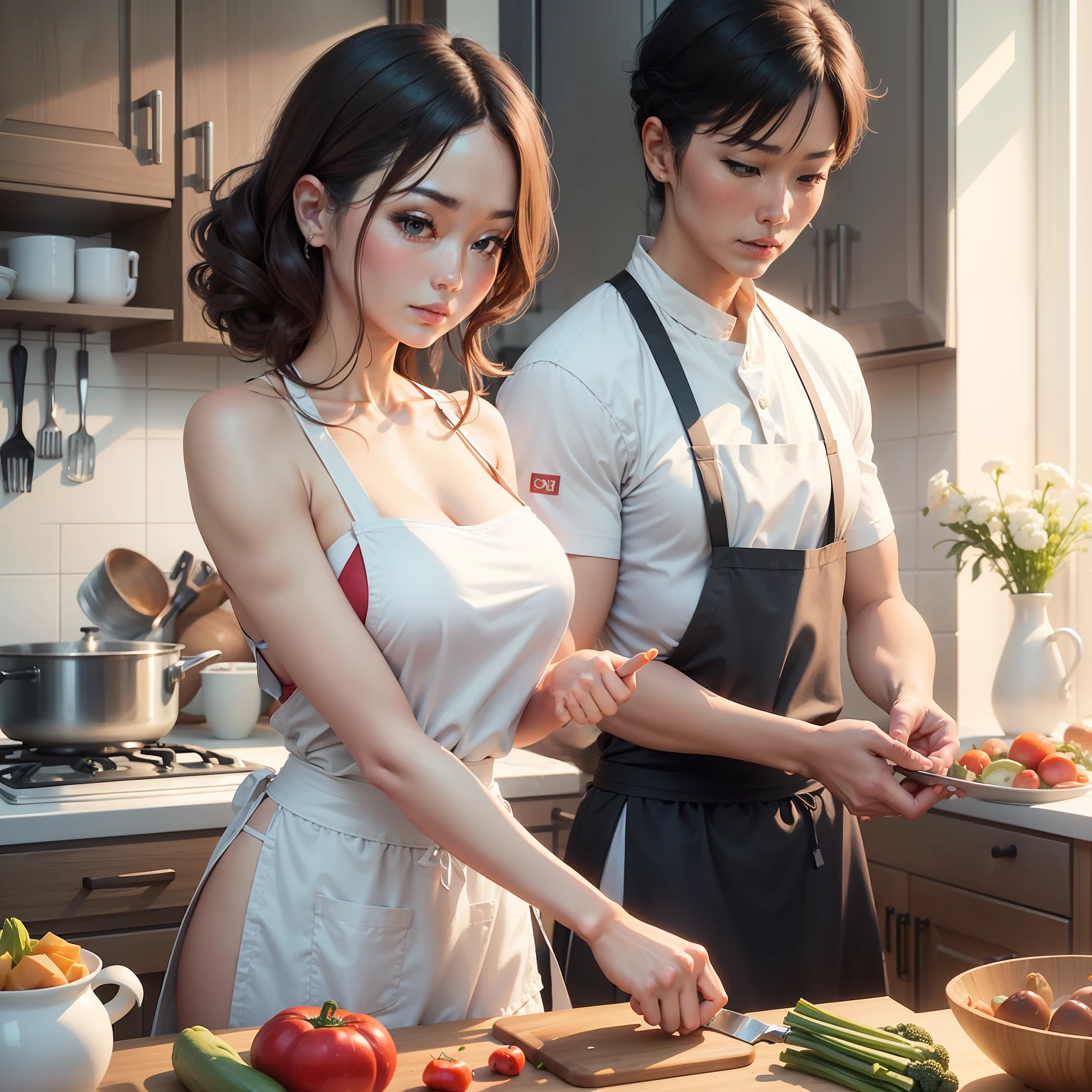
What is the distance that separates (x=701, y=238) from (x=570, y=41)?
166 centimetres

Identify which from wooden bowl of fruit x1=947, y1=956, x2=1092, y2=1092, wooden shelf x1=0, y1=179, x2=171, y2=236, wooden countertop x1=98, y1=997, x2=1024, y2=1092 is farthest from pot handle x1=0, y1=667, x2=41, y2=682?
wooden bowl of fruit x1=947, y1=956, x2=1092, y2=1092

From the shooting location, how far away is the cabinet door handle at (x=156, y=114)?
2.48 m

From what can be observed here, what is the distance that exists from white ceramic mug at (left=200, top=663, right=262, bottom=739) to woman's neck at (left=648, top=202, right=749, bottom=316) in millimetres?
1330

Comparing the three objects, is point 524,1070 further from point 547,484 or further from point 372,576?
point 547,484

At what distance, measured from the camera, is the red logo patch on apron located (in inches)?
57.1

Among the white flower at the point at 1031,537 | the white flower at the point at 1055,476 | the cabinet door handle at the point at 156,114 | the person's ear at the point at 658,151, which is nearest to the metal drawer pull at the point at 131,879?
the person's ear at the point at 658,151

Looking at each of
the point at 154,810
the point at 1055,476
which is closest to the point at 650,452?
the point at 154,810

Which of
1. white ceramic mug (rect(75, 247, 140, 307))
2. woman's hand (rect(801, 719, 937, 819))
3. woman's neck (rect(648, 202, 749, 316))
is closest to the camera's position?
woman's hand (rect(801, 719, 937, 819))

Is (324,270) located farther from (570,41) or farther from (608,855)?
(570,41)

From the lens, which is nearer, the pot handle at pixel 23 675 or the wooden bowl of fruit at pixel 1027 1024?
the wooden bowl of fruit at pixel 1027 1024

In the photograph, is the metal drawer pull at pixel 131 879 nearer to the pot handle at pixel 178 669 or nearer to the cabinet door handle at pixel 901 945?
the pot handle at pixel 178 669

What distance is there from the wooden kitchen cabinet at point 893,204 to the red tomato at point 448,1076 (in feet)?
5.71

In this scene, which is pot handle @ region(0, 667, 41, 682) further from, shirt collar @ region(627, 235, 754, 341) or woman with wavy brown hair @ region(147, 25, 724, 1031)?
shirt collar @ region(627, 235, 754, 341)

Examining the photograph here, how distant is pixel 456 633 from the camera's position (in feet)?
3.99
